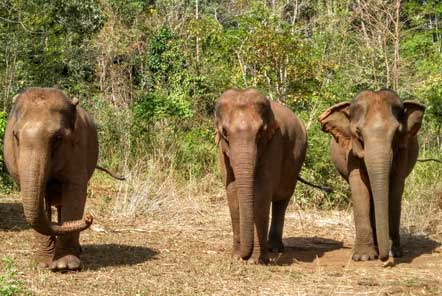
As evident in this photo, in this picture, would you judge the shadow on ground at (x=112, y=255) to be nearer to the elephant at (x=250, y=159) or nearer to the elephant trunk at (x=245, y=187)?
the elephant at (x=250, y=159)

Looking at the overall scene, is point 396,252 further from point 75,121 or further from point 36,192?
point 36,192

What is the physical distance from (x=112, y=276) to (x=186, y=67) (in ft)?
53.7

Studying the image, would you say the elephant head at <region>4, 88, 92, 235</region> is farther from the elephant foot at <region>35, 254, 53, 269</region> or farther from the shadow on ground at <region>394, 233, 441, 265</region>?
the shadow on ground at <region>394, 233, 441, 265</region>

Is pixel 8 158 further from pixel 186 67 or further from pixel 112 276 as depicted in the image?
pixel 186 67

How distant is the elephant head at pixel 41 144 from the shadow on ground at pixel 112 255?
1090 mm

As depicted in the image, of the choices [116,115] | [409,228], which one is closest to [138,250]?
[409,228]

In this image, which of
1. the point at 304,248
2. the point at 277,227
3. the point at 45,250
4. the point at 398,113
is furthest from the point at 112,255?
the point at 398,113

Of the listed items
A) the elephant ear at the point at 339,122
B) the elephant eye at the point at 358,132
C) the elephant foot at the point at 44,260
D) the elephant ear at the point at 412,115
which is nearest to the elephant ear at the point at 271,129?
the elephant eye at the point at 358,132

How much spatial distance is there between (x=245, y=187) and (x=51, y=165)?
6.10ft

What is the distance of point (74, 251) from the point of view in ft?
25.5

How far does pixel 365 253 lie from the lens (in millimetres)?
8930

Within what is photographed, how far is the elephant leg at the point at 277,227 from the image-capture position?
9.72 metres

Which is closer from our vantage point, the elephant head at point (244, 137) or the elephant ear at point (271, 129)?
the elephant head at point (244, 137)

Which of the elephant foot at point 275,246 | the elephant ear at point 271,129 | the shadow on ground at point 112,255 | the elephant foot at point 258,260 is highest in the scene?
the elephant ear at point 271,129
